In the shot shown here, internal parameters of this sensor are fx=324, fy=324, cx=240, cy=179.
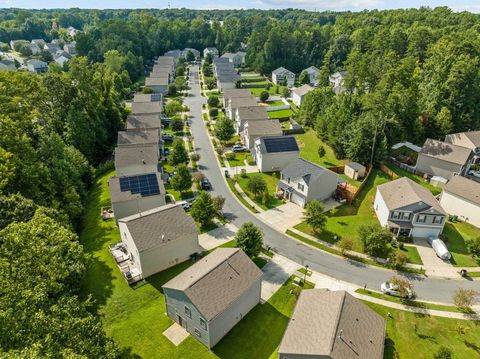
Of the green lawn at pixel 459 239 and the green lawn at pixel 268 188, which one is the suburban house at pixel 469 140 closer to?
A: the green lawn at pixel 459 239

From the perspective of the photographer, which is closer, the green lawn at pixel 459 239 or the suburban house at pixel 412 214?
the green lawn at pixel 459 239

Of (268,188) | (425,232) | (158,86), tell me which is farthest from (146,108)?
(425,232)

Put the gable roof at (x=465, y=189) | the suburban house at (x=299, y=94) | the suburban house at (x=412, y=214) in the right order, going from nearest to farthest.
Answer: the suburban house at (x=412, y=214)
the gable roof at (x=465, y=189)
the suburban house at (x=299, y=94)

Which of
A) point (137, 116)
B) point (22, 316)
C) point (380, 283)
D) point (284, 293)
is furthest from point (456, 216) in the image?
point (137, 116)

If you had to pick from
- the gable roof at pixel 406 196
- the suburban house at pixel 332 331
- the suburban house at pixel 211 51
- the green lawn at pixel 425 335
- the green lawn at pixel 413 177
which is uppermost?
the suburban house at pixel 211 51

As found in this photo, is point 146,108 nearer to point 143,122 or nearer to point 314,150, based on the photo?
point 143,122

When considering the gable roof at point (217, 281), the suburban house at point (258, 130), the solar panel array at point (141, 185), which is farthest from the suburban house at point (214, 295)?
the suburban house at point (258, 130)

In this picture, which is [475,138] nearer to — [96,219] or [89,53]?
[96,219]
